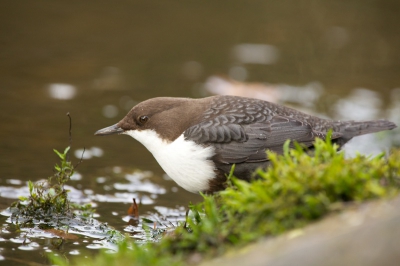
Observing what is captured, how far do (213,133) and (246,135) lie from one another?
29 cm

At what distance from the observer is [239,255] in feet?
9.27

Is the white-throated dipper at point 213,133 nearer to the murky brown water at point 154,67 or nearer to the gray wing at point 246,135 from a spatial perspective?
the gray wing at point 246,135

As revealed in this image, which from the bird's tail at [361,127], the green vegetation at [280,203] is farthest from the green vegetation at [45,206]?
the bird's tail at [361,127]

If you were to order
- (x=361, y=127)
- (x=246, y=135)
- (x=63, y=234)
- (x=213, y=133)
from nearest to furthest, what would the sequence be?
(x=63, y=234)
(x=213, y=133)
(x=246, y=135)
(x=361, y=127)

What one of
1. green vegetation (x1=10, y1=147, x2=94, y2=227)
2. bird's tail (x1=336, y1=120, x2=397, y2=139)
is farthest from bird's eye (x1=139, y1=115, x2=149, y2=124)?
bird's tail (x1=336, y1=120, x2=397, y2=139)

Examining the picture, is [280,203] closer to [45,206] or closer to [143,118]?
[143,118]

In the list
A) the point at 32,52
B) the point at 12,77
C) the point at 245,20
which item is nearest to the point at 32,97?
the point at 12,77

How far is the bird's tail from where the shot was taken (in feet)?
16.8

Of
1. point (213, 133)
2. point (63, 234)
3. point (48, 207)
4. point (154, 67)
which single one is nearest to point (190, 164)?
point (213, 133)

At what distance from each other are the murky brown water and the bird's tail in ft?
5.45

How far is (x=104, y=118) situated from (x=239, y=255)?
5015 mm

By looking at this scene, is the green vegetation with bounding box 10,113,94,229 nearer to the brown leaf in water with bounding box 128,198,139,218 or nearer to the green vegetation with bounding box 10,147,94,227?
the green vegetation with bounding box 10,147,94,227

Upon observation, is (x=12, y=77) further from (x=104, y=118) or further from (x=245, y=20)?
(x=245, y=20)

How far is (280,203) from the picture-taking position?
10.1 feet
